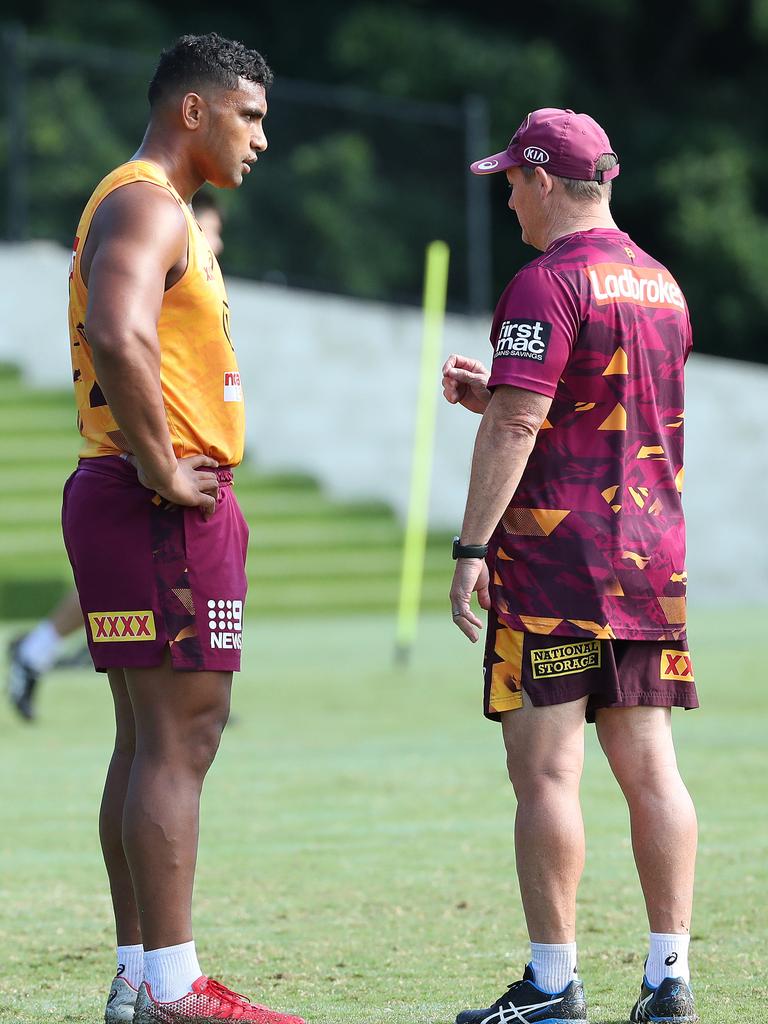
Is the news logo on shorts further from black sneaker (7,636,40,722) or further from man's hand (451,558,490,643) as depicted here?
black sneaker (7,636,40,722)

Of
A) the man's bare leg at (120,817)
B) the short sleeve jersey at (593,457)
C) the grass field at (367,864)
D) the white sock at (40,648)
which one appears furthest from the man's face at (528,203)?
the white sock at (40,648)

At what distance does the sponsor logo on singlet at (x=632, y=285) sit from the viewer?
12.7 feet

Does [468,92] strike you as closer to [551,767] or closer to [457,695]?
[457,695]

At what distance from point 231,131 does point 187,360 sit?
20.5 inches

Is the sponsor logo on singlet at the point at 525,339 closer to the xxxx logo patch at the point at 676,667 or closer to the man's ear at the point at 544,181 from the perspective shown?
the man's ear at the point at 544,181

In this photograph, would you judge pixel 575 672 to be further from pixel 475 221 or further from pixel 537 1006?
pixel 475 221

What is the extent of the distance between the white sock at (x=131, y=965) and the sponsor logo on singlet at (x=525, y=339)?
154cm

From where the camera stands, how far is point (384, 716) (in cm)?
961

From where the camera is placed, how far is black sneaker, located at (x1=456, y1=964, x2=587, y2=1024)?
149 inches

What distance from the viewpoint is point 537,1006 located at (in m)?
3.80

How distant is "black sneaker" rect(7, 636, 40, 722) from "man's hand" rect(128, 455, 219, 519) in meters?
5.82

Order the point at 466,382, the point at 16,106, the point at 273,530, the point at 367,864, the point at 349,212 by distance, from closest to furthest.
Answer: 1. the point at 466,382
2. the point at 367,864
3. the point at 273,530
4. the point at 16,106
5. the point at 349,212

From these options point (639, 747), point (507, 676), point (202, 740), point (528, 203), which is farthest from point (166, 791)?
point (528, 203)

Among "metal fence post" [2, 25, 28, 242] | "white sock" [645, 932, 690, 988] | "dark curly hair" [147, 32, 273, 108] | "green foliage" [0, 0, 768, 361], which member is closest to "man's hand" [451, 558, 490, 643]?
"white sock" [645, 932, 690, 988]
